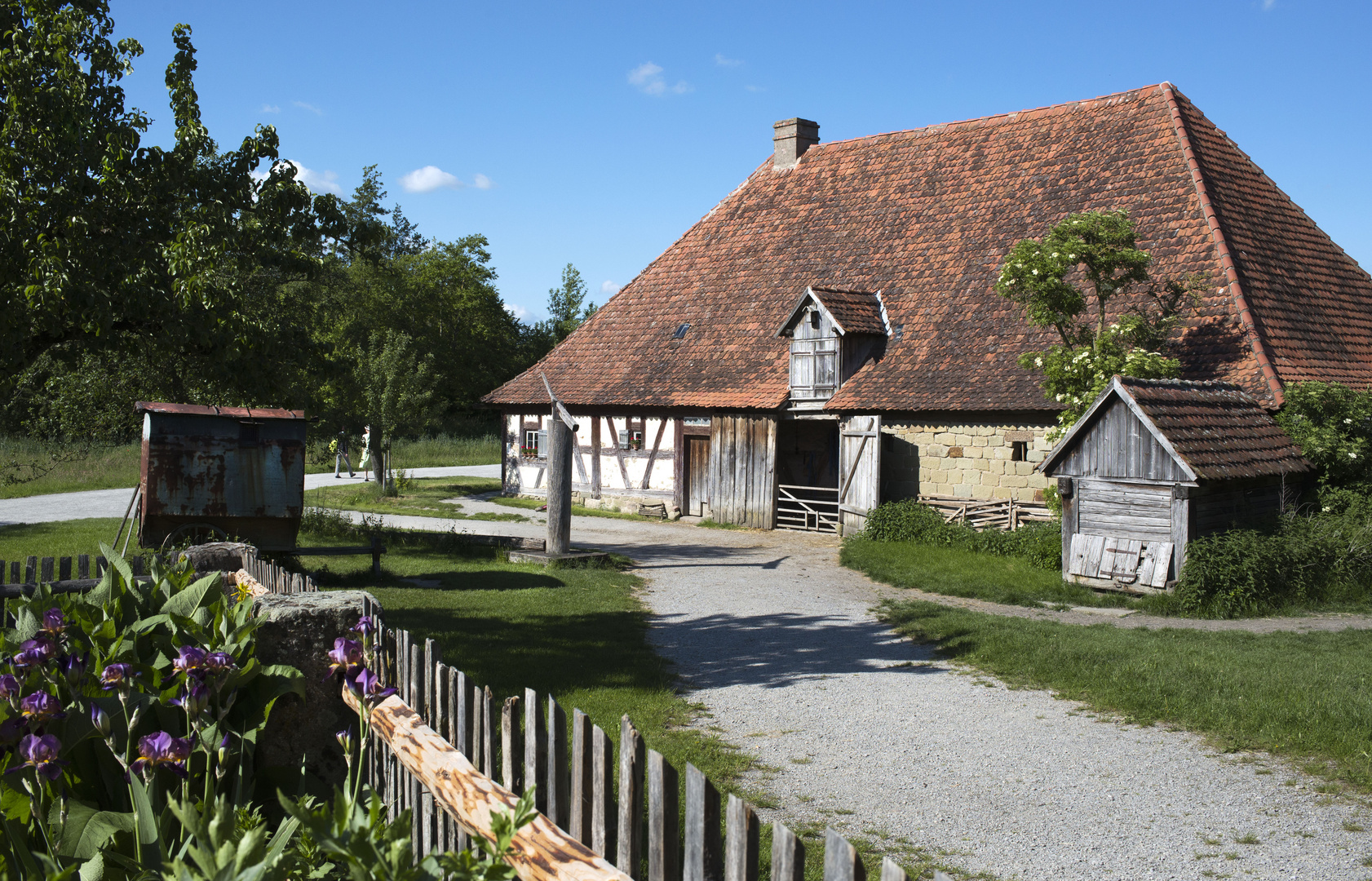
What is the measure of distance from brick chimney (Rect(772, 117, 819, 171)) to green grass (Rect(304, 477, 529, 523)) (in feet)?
37.5

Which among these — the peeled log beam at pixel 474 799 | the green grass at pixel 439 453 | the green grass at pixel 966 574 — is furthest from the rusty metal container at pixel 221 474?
the green grass at pixel 439 453

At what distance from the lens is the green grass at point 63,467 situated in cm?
2670

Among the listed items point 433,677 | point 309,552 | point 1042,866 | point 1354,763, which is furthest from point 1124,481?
point 433,677

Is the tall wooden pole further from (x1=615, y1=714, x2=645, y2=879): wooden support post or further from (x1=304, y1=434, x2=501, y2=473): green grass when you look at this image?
(x1=304, y1=434, x2=501, y2=473): green grass

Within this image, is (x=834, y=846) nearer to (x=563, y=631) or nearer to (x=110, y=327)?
(x=563, y=631)

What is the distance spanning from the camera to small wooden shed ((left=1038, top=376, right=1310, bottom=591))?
1295cm

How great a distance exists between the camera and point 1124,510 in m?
13.5

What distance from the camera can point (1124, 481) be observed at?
1345 cm

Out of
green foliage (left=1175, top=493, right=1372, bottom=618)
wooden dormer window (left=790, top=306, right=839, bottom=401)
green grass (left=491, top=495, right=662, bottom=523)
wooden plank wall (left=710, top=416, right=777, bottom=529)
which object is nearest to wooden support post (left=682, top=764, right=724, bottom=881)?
green foliage (left=1175, top=493, right=1372, bottom=618)

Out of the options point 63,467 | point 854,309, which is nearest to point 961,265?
point 854,309

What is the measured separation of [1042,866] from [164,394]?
1615 cm

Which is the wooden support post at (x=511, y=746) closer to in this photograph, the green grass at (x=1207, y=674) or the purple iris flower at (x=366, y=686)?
the purple iris flower at (x=366, y=686)

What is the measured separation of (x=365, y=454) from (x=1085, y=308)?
25.2 meters

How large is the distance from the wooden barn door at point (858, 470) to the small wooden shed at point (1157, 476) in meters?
5.21
